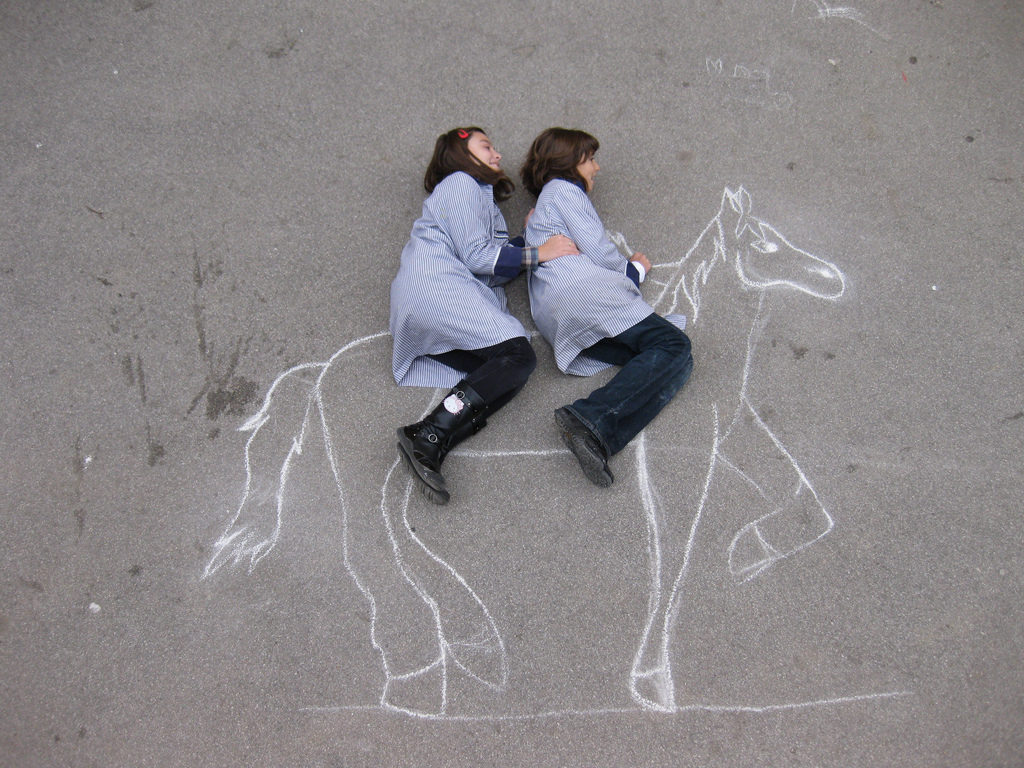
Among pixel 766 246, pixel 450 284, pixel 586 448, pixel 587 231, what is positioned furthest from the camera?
pixel 766 246

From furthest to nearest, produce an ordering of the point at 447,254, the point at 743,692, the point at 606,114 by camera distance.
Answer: the point at 606,114 < the point at 447,254 < the point at 743,692

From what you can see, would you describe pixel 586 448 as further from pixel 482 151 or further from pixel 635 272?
pixel 482 151

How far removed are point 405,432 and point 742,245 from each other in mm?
1735

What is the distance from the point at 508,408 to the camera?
2.51 metres

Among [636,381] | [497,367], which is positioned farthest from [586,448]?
[497,367]

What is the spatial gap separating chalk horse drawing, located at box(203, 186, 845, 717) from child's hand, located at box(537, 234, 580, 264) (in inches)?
18.5

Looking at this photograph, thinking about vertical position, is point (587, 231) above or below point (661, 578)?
above

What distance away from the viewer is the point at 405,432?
226cm

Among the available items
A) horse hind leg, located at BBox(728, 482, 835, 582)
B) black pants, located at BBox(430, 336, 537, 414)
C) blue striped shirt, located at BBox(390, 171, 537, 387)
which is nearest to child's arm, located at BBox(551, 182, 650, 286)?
blue striped shirt, located at BBox(390, 171, 537, 387)

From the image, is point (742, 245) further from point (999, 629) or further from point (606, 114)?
point (999, 629)

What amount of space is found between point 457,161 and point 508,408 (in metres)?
1.09

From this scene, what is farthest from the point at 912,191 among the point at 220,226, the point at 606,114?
the point at 220,226

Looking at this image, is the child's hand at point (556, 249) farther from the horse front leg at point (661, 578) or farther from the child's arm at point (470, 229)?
the horse front leg at point (661, 578)

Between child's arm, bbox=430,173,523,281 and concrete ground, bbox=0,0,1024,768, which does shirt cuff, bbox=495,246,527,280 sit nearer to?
child's arm, bbox=430,173,523,281
